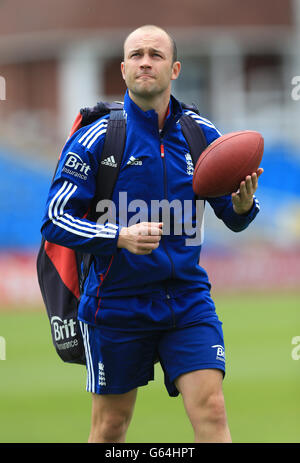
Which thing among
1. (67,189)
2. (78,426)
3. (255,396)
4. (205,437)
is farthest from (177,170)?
(255,396)

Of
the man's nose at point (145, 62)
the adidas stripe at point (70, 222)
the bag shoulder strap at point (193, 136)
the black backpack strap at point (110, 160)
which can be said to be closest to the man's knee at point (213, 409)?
the adidas stripe at point (70, 222)

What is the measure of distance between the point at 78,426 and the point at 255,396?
2.06 metres

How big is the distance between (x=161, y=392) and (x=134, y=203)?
4.95 metres

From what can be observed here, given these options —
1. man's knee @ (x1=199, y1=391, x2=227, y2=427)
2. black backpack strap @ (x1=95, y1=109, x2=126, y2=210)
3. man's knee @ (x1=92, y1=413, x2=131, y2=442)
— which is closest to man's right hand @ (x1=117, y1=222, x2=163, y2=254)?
black backpack strap @ (x1=95, y1=109, x2=126, y2=210)

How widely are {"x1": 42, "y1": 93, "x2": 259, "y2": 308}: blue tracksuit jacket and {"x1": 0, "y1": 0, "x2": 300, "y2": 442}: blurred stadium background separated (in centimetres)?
237

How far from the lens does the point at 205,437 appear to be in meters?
4.70

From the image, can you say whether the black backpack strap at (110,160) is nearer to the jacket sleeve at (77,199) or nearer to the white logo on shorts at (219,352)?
the jacket sleeve at (77,199)

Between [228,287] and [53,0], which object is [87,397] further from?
[53,0]

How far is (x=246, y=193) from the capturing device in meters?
4.97

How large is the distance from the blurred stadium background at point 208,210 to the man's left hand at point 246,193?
97.6 inches

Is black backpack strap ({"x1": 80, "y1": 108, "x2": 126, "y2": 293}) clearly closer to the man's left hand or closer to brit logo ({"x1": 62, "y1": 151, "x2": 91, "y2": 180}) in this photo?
brit logo ({"x1": 62, "y1": 151, "x2": 91, "y2": 180})

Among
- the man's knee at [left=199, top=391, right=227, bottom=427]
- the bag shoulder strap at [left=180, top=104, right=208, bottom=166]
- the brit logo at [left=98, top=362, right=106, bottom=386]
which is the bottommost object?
the man's knee at [left=199, top=391, right=227, bottom=427]

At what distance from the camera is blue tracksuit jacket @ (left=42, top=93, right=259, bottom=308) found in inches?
193

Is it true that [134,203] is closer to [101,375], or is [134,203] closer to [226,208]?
[226,208]
